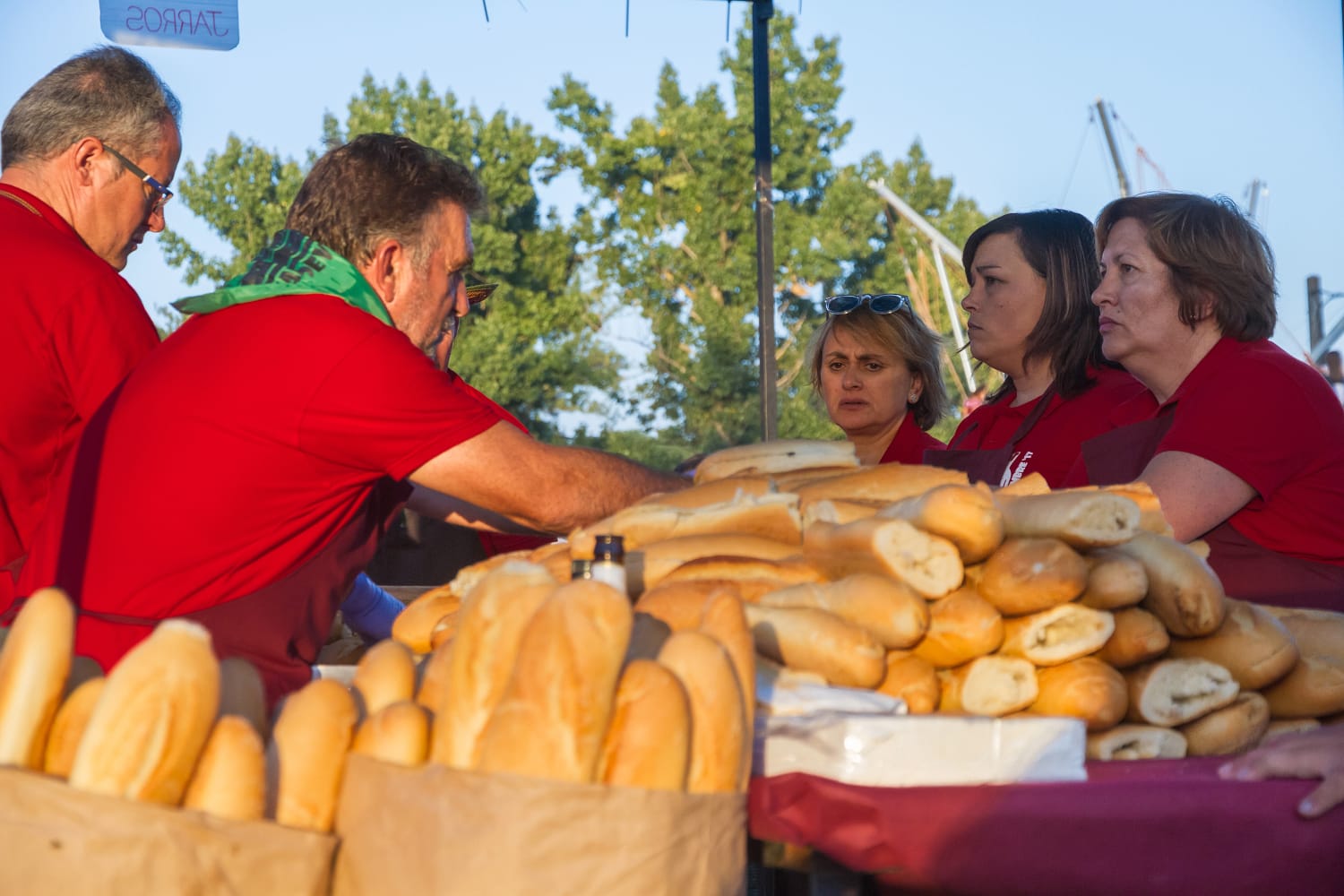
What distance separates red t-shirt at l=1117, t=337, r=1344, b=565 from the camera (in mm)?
2326

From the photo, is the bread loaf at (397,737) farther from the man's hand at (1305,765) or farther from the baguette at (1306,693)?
the baguette at (1306,693)

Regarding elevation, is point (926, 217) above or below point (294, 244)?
above

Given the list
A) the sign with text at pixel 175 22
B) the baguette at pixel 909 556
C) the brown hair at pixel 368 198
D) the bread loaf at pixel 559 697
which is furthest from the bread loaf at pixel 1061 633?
the sign with text at pixel 175 22

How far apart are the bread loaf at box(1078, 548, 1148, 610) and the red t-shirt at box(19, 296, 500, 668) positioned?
102 cm

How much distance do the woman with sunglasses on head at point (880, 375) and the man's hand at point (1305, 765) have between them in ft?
8.71

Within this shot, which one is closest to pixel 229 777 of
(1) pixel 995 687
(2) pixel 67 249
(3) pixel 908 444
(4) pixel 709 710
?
(4) pixel 709 710

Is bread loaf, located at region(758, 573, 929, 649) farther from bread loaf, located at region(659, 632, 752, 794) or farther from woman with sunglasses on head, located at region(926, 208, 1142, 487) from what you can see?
woman with sunglasses on head, located at region(926, 208, 1142, 487)

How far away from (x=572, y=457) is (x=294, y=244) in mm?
684

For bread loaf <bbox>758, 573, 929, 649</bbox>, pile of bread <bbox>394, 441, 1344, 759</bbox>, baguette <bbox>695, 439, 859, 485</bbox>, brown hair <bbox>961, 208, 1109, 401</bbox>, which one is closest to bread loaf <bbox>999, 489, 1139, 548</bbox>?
pile of bread <bbox>394, 441, 1344, 759</bbox>

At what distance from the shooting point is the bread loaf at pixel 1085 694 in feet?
5.47

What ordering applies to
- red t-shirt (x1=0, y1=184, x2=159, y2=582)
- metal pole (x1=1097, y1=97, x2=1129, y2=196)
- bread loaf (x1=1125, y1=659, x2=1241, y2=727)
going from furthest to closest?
metal pole (x1=1097, y1=97, x2=1129, y2=196)
red t-shirt (x1=0, y1=184, x2=159, y2=582)
bread loaf (x1=1125, y1=659, x2=1241, y2=727)

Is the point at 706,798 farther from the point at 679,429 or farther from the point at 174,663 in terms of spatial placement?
the point at 679,429

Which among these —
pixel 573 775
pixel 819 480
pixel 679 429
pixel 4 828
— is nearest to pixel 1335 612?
pixel 819 480

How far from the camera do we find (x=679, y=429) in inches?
1057
